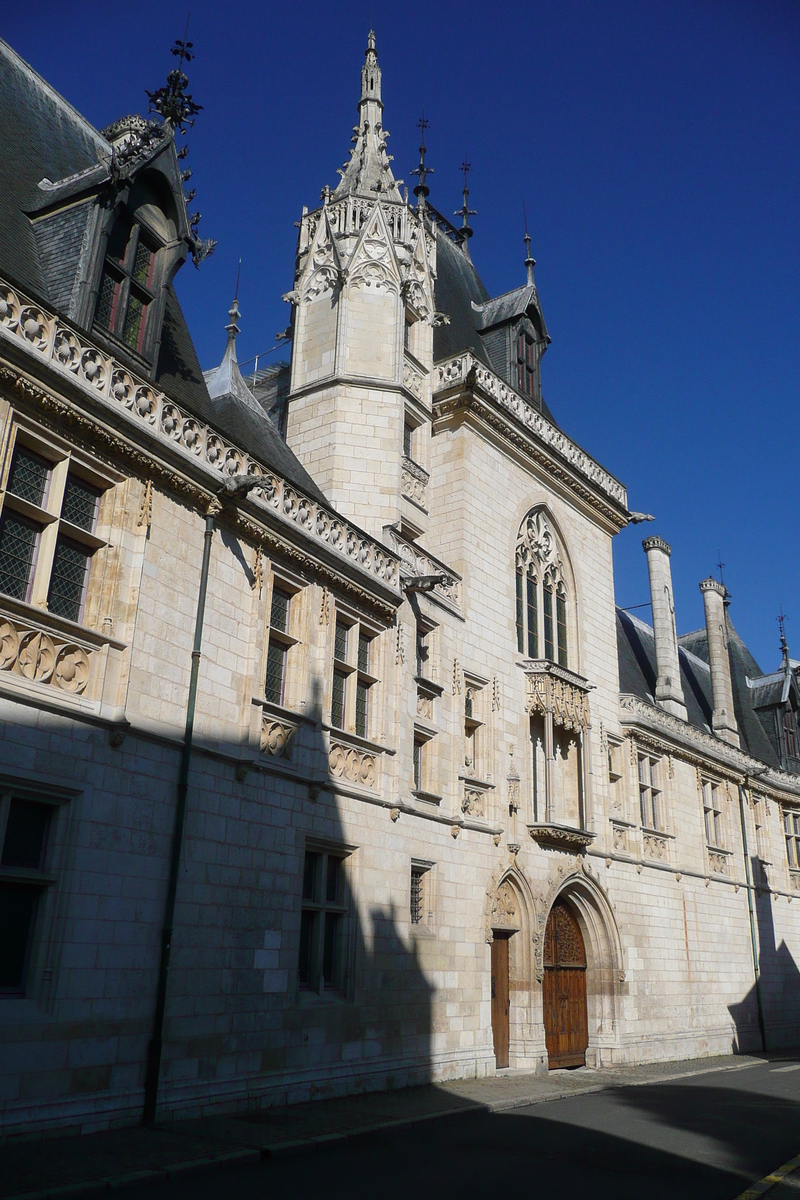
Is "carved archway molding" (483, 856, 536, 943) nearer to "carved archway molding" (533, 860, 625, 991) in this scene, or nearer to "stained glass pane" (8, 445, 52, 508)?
"carved archway molding" (533, 860, 625, 991)

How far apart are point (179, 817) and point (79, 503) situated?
3.78m

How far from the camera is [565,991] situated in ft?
67.4

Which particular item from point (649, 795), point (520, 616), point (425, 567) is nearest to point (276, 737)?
point (425, 567)

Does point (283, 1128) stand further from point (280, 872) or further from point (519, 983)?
point (519, 983)

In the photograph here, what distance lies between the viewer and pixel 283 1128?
10.5 metres

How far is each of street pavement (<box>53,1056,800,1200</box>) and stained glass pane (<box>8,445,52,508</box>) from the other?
663cm

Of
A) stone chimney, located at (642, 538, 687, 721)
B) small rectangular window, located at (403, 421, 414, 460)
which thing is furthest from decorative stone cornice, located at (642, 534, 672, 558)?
small rectangular window, located at (403, 421, 414, 460)

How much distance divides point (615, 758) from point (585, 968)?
509 centimetres

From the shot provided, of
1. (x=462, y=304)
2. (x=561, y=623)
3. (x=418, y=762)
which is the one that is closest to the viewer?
(x=418, y=762)

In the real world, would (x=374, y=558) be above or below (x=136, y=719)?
above

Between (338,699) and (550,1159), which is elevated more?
(338,699)

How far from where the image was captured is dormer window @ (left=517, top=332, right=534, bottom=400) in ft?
79.5

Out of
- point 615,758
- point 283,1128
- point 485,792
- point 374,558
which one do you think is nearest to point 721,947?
point 615,758

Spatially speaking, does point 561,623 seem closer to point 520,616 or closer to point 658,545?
point 520,616
